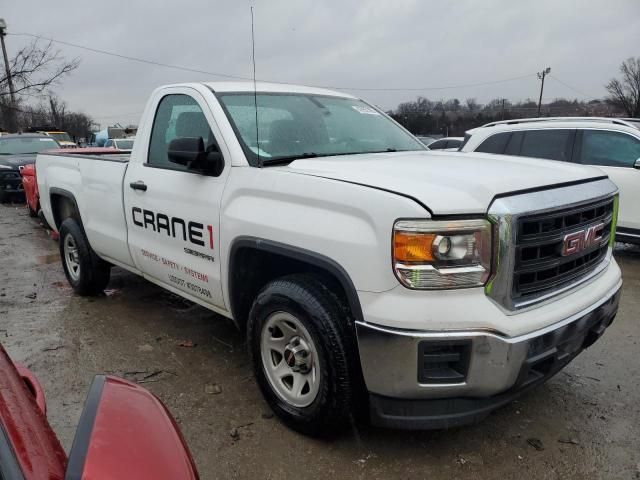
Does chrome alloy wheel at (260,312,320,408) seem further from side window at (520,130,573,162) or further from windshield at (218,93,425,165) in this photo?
side window at (520,130,573,162)

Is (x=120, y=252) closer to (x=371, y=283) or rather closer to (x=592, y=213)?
(x=371, y=283)

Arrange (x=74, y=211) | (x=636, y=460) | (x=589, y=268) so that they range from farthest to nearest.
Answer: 1. (x=74, y=211)
2. (x=589, y=268)
3. (x=636, y=460)

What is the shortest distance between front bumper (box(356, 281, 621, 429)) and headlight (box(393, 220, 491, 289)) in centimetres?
23

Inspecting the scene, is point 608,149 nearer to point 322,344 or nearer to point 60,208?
point 322,344

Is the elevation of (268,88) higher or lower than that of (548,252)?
higher

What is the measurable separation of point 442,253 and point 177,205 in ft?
6.49

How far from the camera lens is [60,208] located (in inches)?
224

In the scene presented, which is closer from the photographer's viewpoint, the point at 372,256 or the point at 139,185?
the point at 372,256

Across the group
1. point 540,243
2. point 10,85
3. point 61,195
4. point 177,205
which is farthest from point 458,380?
point 10,85

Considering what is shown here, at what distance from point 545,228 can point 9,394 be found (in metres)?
2.17

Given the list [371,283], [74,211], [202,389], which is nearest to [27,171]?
[74,211]

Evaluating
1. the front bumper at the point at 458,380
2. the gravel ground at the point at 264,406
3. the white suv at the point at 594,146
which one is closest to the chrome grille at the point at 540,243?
the front bumper at the point at 458,380

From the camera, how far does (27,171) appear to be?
9.88m

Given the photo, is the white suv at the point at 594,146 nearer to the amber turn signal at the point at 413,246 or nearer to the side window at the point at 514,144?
the side window at the point at 514,144
